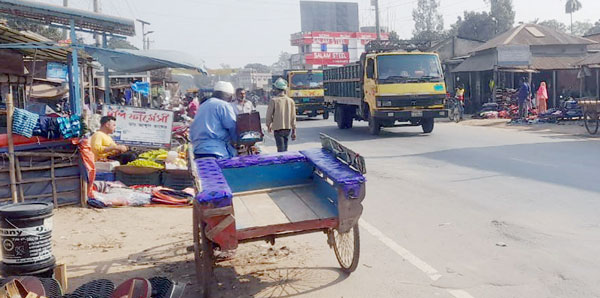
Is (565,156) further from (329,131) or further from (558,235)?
(329,131)

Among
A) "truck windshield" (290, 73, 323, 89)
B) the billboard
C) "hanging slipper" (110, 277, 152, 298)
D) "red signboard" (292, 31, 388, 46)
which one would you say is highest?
the billboard

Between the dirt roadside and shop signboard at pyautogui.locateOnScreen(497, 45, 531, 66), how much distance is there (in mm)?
21761

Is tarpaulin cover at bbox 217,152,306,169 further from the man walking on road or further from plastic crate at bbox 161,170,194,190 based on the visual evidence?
the man walking on road

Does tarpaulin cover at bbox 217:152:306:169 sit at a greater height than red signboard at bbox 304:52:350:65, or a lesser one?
lesser

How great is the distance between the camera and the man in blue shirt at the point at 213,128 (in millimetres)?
6125

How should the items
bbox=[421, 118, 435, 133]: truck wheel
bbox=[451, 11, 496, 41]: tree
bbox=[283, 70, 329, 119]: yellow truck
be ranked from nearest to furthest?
1. bbox=[421, 118, 435, 133]: truck wheel
2. bbox=[283, 70, 329, 119]: yellow truck
3. bbox=[451, 11, 496, 41]: tree

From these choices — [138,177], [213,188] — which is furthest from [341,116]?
[213,188]

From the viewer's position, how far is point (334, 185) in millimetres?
4754

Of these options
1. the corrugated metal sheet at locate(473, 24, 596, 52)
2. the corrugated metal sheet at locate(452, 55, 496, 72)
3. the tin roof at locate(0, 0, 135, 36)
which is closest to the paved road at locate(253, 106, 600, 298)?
the tin roof at locate(0, 0, 135, 36)

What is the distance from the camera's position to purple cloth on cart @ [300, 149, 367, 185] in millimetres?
4445

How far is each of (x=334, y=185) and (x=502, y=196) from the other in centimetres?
411

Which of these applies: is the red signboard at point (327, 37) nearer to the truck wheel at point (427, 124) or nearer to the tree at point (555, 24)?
the tree at point (555, 24)

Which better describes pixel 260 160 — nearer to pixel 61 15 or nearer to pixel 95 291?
pixel 95 291

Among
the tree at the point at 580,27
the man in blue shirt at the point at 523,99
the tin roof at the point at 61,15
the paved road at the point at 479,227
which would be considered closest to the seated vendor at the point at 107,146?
the tin roof at the point at 61,15
